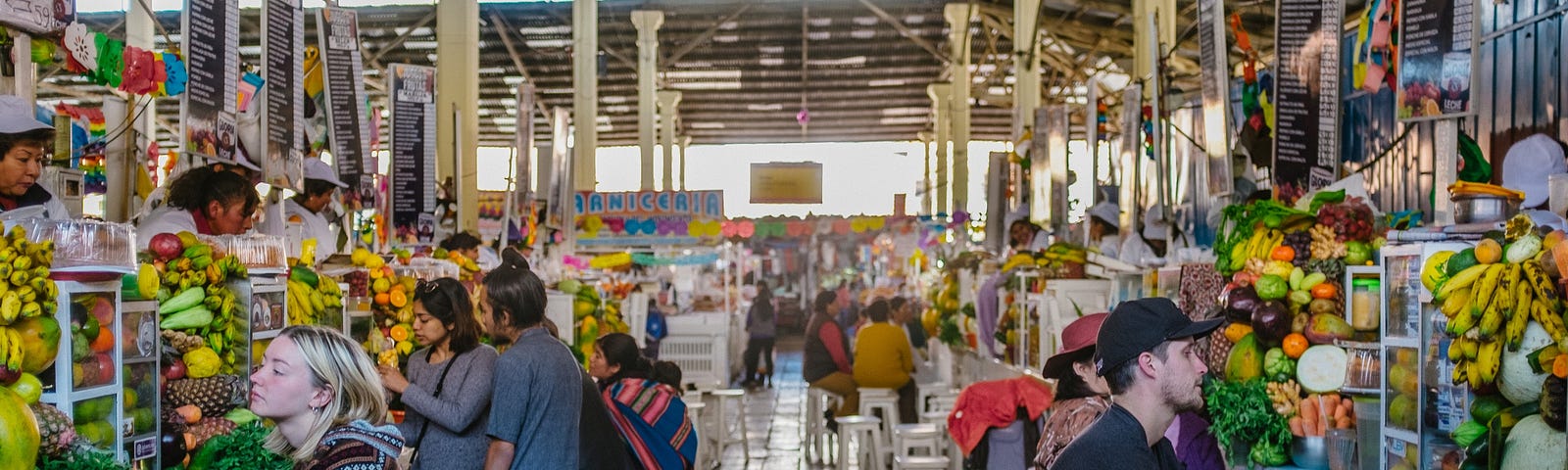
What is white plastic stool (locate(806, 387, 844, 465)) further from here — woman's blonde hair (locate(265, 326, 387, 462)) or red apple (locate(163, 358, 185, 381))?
woman's blonde hair (locate(265, 326, 387, 462))

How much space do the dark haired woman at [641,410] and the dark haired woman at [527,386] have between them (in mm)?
1687

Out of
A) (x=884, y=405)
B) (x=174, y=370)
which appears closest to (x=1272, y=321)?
(x=174, y=370)

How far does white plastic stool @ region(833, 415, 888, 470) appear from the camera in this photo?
30.8 ft

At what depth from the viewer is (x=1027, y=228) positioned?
1151cm

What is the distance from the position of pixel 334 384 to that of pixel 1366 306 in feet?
11.6

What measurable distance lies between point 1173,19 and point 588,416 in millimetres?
8429

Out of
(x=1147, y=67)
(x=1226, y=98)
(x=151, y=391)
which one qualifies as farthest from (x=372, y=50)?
(x=151, y=391)

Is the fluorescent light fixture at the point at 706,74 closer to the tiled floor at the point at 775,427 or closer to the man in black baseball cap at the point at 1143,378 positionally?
the tiled floor at the point at 775,427

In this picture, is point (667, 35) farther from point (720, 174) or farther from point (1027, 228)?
point (1027, 228)

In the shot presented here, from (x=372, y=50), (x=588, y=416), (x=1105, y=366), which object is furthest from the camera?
(x=372, y=50)

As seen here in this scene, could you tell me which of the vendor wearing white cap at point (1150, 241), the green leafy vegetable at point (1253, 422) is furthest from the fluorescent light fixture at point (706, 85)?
the green leafy vegetable at point (1253, 422)

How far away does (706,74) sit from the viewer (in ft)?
79.9

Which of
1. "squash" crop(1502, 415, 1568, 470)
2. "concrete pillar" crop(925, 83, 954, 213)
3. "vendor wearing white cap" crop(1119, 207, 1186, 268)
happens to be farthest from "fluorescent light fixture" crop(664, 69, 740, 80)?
"squash" crop(1502, 415, 1568, 470)

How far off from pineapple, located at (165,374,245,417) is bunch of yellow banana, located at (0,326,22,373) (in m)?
1.01
